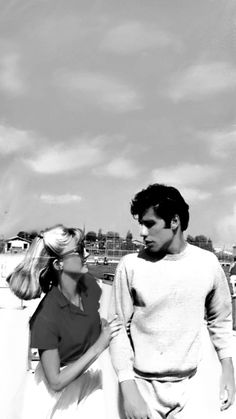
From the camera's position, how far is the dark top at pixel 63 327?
2.46 meters

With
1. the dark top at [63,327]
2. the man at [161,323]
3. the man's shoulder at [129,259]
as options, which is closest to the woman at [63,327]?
the dark top at [63,327]

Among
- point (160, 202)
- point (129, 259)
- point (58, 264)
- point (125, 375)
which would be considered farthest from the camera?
point (58, 264)

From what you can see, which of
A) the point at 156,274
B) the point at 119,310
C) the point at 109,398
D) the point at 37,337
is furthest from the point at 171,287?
the point at 109,398

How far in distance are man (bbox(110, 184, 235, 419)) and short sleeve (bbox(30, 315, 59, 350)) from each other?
281 mm

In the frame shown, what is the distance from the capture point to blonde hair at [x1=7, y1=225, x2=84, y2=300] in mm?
2752

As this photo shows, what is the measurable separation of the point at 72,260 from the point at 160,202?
21.5 inches

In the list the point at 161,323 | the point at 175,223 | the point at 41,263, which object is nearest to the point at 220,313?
the point at 161,323

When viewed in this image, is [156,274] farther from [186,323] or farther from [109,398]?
[109,398]

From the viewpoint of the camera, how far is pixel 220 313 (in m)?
2.60

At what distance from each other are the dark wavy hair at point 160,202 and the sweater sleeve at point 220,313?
0.99 feet

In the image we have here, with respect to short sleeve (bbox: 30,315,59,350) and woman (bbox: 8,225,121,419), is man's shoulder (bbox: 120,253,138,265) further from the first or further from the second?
short sleeve (bbox: 30,315,59,350)

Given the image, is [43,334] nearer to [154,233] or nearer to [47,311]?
[47,311]

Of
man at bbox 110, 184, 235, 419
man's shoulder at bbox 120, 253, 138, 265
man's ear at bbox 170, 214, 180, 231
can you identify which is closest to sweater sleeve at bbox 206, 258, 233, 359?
man at bbox 110, 184, 235, 419

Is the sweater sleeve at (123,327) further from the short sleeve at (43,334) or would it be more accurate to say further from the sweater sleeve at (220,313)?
the sweater sleeve at (220,313)
